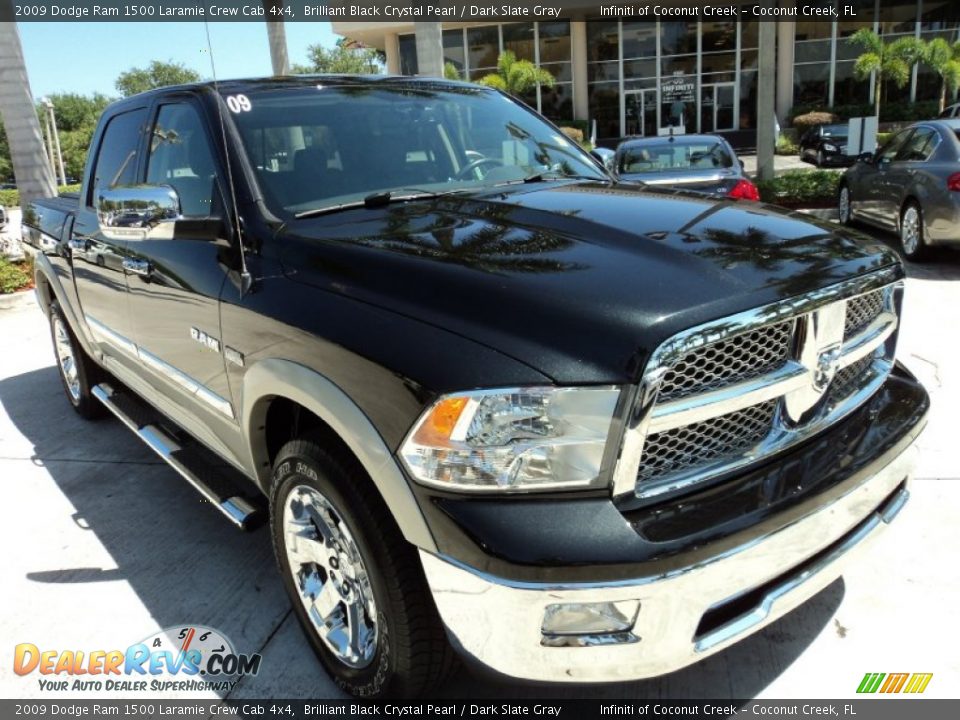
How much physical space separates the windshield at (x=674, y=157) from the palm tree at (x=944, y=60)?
23419mm

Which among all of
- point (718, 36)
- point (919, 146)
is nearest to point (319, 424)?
point (919, 146)

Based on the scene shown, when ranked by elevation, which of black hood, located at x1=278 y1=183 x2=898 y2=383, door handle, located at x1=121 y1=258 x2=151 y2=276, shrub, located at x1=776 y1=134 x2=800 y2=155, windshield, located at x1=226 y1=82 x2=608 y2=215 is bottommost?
shrub, located at x1=776 y1=134 x2=800 y2=155

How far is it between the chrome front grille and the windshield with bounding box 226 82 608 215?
1.52 metres

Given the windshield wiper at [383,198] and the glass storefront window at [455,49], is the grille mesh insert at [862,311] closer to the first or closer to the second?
the windshield wiper at [383,198]

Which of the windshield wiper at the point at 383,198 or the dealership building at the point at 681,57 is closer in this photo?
the windshield wiper at the point at 383,198

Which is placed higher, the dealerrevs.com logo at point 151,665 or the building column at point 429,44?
the building column at point 429,44

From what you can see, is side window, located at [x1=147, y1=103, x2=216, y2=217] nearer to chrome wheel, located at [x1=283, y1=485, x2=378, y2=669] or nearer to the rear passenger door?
the rear passenger door

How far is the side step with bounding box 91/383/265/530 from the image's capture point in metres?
2.82

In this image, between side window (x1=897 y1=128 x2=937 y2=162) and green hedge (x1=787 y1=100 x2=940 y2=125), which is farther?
green hedge (x1=787 y1=100 x2=940 y2=125)

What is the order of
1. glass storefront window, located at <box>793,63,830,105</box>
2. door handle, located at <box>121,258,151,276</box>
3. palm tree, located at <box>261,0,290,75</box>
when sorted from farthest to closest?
1. glass storefront window, located at <box>793,63,830,105</box>
2. palm tree, located at <box>261,0,290,75</box>
3. door handle, located at <box>121,258,151,276</box>

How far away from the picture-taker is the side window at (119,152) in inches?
151

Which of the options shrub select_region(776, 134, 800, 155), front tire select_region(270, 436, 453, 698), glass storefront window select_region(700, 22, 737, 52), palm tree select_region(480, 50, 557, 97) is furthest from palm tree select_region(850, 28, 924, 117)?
front tire select_region(270, 436, 453, 698)

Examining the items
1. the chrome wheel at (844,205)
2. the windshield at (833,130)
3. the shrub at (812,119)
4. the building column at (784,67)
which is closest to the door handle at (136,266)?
the chrome wheel at (844,205)

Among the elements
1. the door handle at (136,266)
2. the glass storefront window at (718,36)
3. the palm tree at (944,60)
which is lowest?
the door handle at (136,266)
